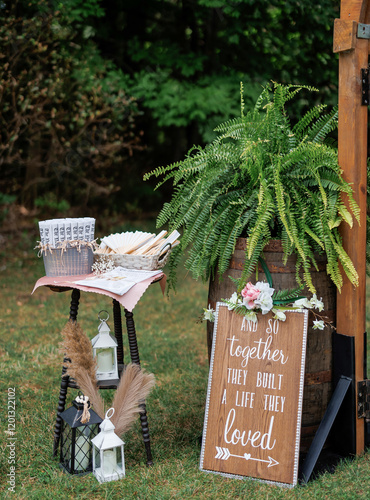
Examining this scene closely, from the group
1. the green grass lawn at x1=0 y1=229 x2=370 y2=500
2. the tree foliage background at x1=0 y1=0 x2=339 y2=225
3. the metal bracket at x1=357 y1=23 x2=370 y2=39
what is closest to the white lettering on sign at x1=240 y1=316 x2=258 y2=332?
the green grass lawn at x1=0 y1=229 x2=370 y2=500

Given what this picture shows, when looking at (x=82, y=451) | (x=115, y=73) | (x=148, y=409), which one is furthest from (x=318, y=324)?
(x=115, y=73)

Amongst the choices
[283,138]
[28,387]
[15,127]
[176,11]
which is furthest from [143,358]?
[176,11]

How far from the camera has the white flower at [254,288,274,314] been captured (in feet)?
9.45

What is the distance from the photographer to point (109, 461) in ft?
9.59

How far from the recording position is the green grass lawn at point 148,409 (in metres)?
2.80

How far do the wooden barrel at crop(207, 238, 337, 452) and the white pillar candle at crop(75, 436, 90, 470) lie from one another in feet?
3.33

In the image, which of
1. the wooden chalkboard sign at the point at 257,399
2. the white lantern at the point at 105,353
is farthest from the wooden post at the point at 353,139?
the white lantern at the point at 105,353

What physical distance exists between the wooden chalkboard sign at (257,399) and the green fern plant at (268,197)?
0.26 meters

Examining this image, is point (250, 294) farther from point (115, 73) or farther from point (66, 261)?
point (115, 73)

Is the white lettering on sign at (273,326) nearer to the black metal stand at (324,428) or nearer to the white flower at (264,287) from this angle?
the white flower at (264,287)

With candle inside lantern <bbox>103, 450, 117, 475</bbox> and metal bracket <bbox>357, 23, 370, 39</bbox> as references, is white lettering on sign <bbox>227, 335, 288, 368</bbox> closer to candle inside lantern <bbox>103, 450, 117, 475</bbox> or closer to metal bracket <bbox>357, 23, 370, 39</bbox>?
candle inside lantern <bbox>103, 450, 117, 475</bbox>

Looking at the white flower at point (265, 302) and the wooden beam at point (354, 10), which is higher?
the wooden beam at point (354, 10)

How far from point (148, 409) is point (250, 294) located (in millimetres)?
1399

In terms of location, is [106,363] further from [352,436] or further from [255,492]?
[352,436]
